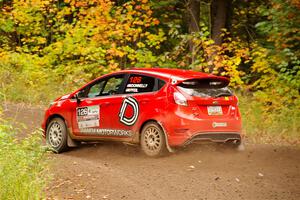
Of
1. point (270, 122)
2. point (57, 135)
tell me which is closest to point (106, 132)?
point (57, 135)

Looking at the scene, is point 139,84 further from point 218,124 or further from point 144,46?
point 144,46

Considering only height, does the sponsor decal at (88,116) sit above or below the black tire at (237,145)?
above

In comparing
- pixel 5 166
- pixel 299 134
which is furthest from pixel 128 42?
pixel 5 166

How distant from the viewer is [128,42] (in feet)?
79.5

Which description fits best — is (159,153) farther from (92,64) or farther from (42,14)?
(42,14)

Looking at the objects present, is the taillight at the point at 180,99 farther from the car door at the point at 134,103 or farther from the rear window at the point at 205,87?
the car door at the point at 134,103

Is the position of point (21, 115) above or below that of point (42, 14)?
below

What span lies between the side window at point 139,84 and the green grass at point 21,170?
333cm

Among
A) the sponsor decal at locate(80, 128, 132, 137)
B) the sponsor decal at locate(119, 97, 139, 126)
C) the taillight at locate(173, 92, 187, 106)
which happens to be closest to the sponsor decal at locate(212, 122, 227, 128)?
the taillight at locate(173, 92, 187, 106)

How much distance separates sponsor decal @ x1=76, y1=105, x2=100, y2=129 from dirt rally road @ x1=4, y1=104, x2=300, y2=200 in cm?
60

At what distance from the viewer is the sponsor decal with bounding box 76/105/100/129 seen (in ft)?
41.5

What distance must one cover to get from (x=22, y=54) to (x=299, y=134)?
12468mm

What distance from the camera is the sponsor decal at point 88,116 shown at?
498 inches

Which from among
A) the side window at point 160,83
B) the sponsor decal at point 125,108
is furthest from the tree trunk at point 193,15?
the side window at point 160,83
